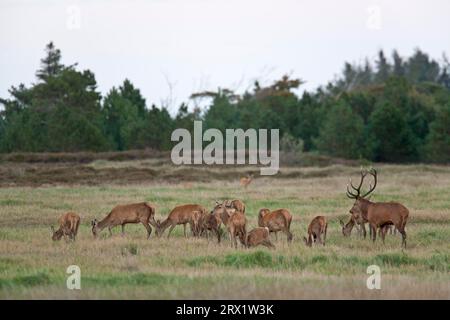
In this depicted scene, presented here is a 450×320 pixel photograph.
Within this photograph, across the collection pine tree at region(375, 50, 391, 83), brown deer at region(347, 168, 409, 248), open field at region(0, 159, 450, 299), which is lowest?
open field at region(0, 159, 450, 299)

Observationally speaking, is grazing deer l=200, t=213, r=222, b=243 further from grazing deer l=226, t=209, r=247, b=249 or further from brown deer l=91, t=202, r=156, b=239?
brown deer l=91, t=202, r=156, b=239

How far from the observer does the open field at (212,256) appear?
1166 cm

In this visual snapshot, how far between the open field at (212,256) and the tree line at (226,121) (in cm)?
2328

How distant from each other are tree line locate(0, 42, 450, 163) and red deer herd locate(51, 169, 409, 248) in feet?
116

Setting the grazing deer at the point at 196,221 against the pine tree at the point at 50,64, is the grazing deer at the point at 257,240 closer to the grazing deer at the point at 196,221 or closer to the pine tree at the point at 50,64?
the grazing deer at the point at 196,221

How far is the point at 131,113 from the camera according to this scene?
63.0m

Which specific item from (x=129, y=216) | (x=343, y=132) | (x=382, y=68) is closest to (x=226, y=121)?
(x=343, y=132)

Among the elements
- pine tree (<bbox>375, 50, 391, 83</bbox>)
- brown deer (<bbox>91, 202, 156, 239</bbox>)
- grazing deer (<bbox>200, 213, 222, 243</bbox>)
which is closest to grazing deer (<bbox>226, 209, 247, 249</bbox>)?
grazing deer (<bbox>200, 213, 222, 243</bbox>)

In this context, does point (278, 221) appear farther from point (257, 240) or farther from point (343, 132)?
point (343, 132)

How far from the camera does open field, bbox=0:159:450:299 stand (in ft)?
38.3

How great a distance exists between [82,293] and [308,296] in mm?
2790

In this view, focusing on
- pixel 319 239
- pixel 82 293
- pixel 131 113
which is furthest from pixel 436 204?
pixel 131 113

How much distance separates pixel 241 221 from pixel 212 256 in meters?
1.61

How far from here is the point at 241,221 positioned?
16953 millimetres
